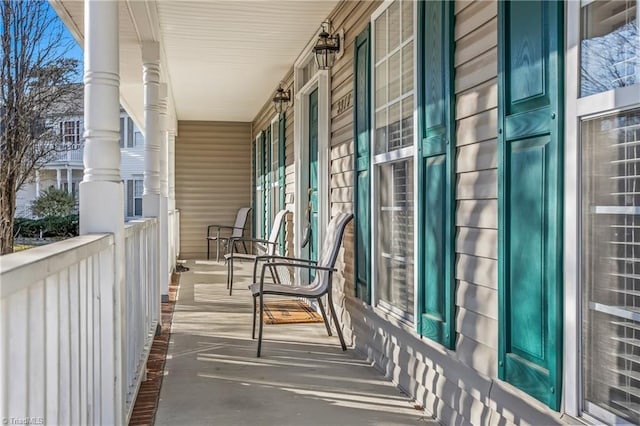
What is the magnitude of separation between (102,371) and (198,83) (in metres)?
6.41

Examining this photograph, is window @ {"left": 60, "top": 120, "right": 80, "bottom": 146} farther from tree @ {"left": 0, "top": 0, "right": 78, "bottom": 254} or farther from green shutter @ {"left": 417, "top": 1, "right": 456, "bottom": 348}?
green shutter @ {"left": 417, "top": 1, "right": 456, "bottom": 348}

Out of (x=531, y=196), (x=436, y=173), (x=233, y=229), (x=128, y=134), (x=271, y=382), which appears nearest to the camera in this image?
(x=531, y=196)

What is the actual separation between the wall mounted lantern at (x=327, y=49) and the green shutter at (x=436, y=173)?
186cm

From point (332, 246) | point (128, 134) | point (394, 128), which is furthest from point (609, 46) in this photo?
point (128, 134)

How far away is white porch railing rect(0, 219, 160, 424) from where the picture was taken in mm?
1079

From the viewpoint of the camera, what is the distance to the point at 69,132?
7.61 meters

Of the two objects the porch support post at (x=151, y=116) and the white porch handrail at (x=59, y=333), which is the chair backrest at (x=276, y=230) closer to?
the porch support post at (x=151, y=116)

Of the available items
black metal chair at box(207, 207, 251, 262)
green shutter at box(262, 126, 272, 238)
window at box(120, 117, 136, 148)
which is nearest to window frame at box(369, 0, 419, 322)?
green shutter at box(262, 126, 272, 238)

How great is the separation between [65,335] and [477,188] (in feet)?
5.41

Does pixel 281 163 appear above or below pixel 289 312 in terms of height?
above

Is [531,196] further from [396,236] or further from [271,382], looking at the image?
[271,382]

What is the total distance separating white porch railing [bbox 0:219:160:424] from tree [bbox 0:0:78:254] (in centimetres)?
295

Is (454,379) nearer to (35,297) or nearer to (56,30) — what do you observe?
(35,297)

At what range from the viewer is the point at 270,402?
3039 millimetres
